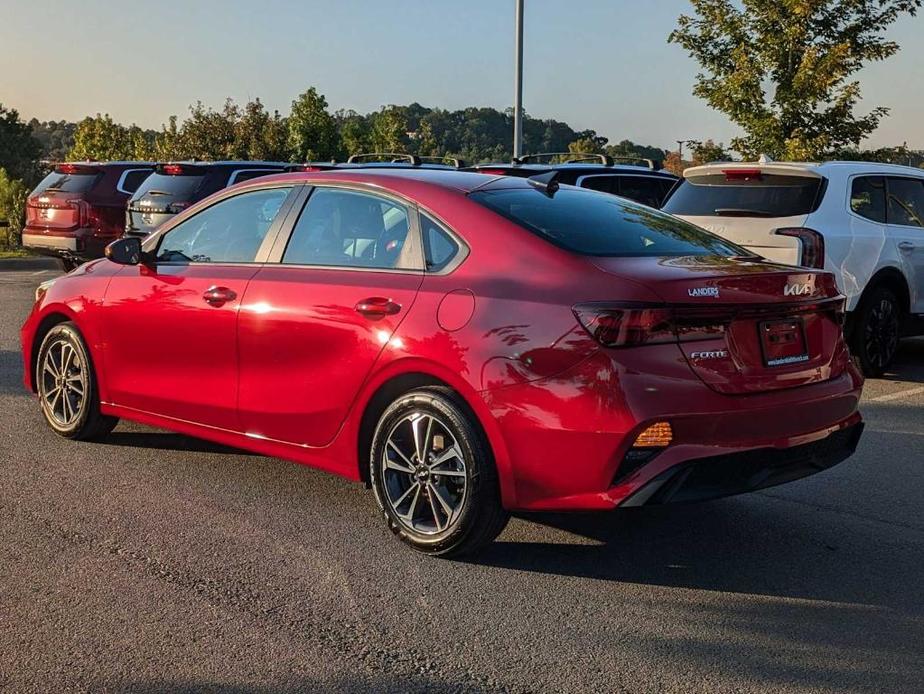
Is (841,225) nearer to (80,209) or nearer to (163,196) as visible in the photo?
(163,196)

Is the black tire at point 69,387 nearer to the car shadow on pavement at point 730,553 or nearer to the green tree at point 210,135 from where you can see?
the car shadow on pavement at point 730,553

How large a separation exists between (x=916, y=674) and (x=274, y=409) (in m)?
3.05

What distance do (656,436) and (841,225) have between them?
5915 millimetres

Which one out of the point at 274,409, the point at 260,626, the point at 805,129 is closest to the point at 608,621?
the point at 260,626

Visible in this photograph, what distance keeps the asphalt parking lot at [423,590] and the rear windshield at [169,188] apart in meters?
9.37

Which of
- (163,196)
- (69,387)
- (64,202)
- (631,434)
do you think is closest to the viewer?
(631,434)

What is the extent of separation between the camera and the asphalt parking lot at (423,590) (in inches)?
148

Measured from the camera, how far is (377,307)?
507 centimetres

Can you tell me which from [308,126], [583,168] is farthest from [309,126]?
[583,168]

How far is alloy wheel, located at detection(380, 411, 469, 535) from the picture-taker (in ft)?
15.9

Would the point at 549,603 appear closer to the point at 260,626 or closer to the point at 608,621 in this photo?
the point at 608,621

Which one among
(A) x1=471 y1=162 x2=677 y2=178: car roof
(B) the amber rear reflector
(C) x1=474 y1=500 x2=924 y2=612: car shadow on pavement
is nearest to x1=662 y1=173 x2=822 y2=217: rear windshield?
(A) x1=471 y1=162 x2=677 y2=178: car roof

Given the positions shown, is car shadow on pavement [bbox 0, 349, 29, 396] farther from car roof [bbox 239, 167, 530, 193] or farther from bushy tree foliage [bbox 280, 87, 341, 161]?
bushy tree foliage [bbox 280, 87, 341, 161]

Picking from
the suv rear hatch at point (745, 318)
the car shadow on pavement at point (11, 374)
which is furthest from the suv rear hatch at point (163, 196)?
the suv rear hatch at point (745, 318)
